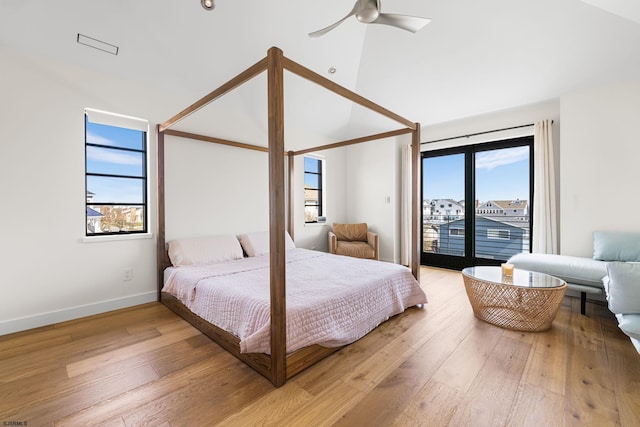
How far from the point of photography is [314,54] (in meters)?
3.29

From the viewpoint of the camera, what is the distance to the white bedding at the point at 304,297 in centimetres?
179

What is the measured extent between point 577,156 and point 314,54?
11.3 feet

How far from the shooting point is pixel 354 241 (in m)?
4.94

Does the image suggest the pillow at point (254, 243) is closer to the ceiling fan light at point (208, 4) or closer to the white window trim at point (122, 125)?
the white window trim at point (122, 125)

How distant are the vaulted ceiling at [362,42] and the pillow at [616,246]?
1.75 m

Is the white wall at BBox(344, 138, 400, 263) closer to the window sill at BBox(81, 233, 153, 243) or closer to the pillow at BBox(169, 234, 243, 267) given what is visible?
the pillow at BBox(169, 234, 243, 267)

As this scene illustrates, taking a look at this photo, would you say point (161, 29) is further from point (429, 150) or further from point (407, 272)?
point (429, 150)

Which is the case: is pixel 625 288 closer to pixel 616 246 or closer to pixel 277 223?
pixel 616 246

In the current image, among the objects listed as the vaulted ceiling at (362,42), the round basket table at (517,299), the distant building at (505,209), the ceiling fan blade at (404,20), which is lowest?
the round basket table at (517,299)

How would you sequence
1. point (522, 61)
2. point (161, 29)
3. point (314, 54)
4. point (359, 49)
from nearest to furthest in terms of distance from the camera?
point (161, 29), point (522, 61), point (314, 54), point (359, 49)

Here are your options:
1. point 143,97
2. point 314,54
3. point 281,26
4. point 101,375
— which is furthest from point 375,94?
point 101,375

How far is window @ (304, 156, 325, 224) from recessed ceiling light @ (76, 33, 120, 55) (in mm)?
2997

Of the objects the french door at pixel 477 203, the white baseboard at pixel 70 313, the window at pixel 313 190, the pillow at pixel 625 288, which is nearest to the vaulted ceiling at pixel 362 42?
the french door at pixel 477 203

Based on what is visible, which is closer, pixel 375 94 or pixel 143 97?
pixel 143 97
